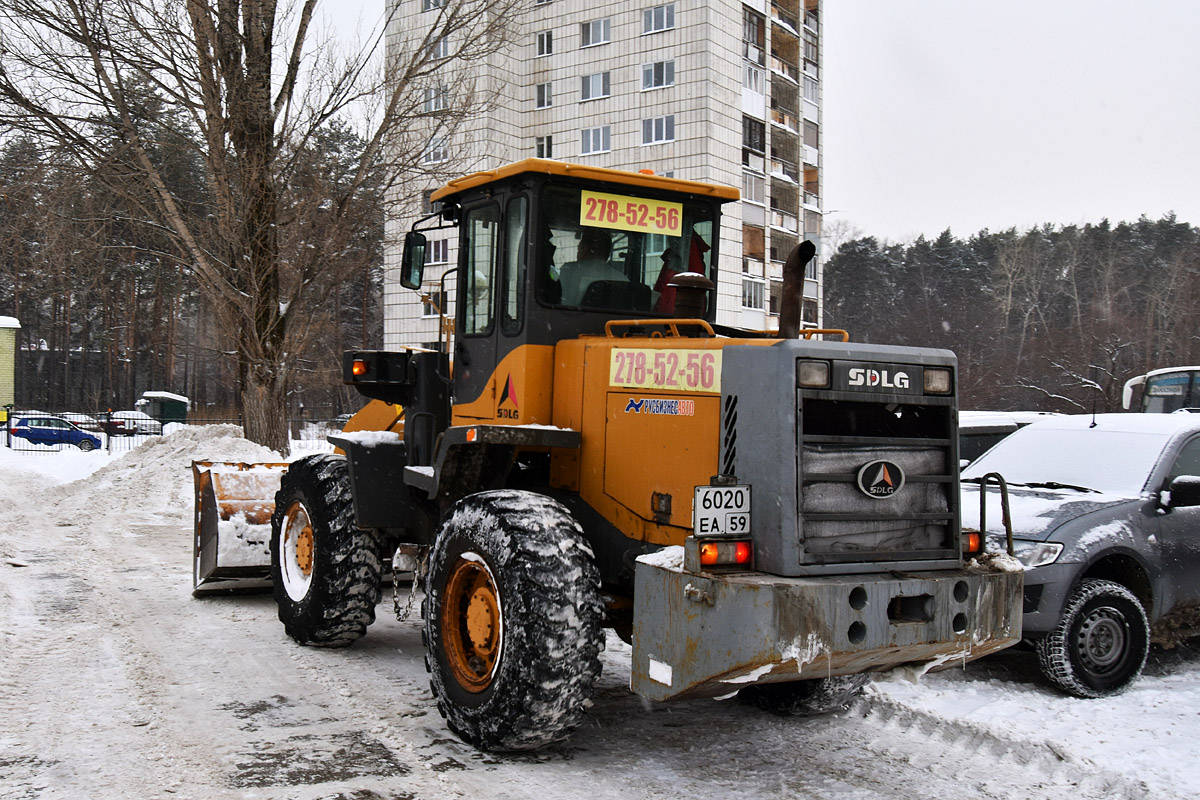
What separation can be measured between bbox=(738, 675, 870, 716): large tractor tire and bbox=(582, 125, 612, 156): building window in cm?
3437

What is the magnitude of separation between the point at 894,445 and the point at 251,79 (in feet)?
52.6

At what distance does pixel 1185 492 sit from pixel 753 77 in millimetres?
34558

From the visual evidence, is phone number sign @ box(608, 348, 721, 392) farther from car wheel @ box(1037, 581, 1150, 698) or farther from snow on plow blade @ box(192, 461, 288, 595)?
snow on plow blade @ box(192, 461, 288, 595)

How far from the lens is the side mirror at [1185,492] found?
6727mm

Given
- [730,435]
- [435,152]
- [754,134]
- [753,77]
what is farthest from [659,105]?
[730,435]

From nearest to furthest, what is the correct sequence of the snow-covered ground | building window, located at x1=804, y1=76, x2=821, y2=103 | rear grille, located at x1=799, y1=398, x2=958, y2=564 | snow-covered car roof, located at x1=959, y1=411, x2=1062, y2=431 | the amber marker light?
the amber marker light → rear grille, located at x1=799, y1=398, x2=958, y2=564 → the snow-covered ground → snow-covered car roof, located at x1=959, y1=411, x2=1062, y2=431 → building window, located at x1=804, y1=76, x2=821, y2=103

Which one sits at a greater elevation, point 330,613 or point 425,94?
point 425,94

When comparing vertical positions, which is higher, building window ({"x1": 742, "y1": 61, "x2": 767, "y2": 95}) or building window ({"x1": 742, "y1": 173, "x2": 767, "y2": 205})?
building window ({"x1": 742, "y1": 61, "x2": 767, "y2": 95})

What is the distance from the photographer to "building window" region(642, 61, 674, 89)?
36656mm

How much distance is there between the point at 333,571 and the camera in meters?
6.84

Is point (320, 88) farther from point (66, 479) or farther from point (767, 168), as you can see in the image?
point (767, 168)

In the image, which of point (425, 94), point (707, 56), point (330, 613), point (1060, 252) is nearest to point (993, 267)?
point (1060, 252)

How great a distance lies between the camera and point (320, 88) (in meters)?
18.3

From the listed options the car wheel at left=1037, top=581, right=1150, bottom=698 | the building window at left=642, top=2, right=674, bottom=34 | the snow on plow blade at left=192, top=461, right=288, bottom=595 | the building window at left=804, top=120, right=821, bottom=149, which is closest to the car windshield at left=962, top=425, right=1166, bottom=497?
the car wheel at left=1037, top=581, right=1150, bottom=698
